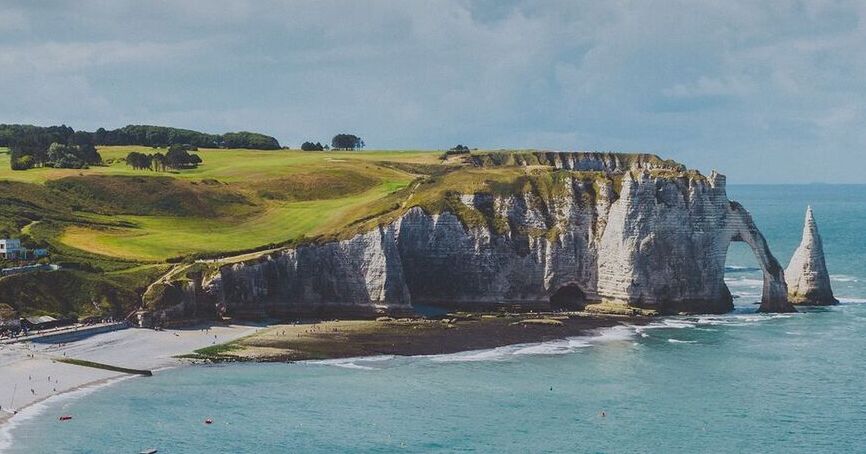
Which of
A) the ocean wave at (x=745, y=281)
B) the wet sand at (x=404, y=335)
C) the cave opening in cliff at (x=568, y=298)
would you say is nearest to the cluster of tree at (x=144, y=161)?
the wet sand at (x=404, y=335)

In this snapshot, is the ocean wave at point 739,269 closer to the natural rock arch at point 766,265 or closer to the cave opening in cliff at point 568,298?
the natural rock arch at point 766,265

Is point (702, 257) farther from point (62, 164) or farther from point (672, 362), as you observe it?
point (62, 164)

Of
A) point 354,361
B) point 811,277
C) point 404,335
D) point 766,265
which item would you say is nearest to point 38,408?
point 354,361

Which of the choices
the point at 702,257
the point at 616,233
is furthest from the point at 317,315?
the point at 702,257

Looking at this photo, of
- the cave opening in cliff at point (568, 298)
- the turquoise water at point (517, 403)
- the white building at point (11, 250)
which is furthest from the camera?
the cave opening in cliff at point (568, 298)

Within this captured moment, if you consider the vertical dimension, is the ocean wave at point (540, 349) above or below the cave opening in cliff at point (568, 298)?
below

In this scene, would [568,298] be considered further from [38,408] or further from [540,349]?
[38,408]
